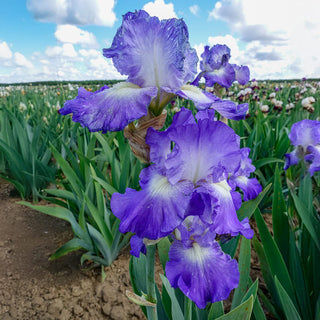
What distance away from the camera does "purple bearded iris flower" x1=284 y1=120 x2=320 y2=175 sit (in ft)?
6.89

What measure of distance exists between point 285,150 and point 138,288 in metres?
2.68

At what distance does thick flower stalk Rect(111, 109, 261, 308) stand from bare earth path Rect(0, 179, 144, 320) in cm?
135

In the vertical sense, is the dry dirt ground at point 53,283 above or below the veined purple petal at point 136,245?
below

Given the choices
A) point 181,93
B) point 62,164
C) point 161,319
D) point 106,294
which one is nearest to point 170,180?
point 181,93

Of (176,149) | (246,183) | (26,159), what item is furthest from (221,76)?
(26,159)

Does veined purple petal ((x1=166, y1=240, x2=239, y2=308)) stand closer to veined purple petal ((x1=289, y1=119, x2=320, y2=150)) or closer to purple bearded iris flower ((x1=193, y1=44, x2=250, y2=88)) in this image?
purple bearded iris flower ((x1=193, y1=44, x2=250, y2=88))

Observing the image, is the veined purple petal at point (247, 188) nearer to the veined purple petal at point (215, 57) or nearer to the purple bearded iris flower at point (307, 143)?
the veined purple petal at point (215, 57)

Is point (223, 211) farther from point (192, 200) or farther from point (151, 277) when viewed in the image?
point (151, 277)

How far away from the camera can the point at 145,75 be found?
752mm

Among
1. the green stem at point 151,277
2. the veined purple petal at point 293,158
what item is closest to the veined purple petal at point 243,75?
the veined purple petal at point 293,158

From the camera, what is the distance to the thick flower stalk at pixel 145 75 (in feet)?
2.21

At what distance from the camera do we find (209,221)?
0.71 meters

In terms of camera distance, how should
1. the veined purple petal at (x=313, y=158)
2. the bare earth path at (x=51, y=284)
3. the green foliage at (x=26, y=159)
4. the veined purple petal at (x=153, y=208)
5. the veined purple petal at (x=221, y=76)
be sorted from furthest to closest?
the green foliage at (x=26, y=159)
the veined purple petal at (x=313, y=158)
the bare earth path at (x=51, y=284)
the veined purple petal at (x=221, y=76)
the veined purple petal at (x=153, y=208)

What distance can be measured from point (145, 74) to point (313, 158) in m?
1.81
